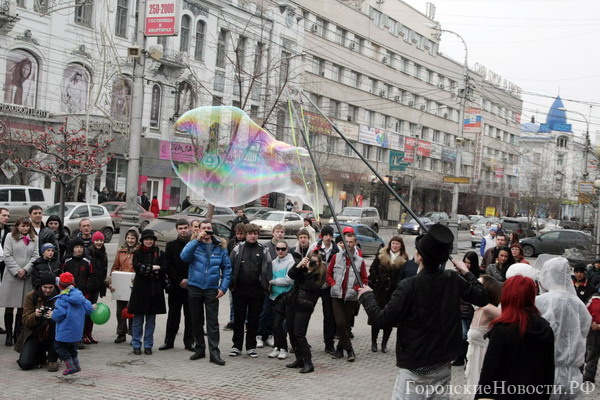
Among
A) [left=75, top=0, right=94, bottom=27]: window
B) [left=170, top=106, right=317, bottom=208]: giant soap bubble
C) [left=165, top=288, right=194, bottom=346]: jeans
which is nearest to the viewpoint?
[left=165, top=288, right=194, bottom=346]: jeans

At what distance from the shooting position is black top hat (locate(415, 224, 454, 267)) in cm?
475

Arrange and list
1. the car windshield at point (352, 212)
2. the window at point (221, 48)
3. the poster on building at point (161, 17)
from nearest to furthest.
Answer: the poster on building at point (161, 17) < the car windshield at point (352, 212) < the window at point (221, 48)

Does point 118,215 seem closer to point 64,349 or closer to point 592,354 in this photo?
point 64,349

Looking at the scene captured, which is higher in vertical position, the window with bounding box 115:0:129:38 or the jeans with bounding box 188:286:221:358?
the window with bounding box 115:0:129:38

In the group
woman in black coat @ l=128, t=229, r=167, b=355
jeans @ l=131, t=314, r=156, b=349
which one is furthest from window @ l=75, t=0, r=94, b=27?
jeans @ l=131, t=314, r=156, b=349

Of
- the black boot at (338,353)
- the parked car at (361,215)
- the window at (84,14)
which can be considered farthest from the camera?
the parked car at (361,215)

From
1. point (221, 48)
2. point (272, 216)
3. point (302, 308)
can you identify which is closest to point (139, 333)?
point (302, 308)

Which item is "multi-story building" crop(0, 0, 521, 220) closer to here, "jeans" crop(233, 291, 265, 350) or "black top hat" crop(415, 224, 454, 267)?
"jeans" crop(233, 291, 265, 350)

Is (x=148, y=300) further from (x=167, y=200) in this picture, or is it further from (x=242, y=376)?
(x=167, y=200)

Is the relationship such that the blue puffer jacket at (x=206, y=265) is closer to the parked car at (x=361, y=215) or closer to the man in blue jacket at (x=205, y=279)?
the man in blue jacket at (x=205, y=279)

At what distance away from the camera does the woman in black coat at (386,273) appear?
10.5 metres

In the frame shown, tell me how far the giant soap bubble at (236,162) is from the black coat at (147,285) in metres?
1.61

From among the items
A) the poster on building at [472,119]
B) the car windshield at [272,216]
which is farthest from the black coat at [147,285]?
the poster on building at [472,119]

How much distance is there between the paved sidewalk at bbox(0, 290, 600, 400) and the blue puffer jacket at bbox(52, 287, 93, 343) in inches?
20.1
